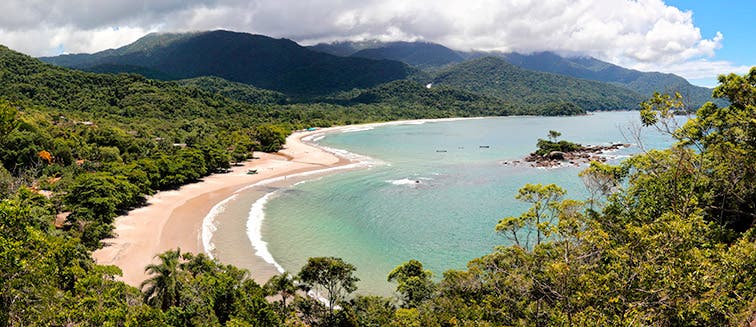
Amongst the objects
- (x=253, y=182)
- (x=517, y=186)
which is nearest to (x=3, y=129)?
(x=253, y=182)

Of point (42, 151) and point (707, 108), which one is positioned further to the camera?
point (42, 151)

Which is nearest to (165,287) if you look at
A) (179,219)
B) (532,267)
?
(532,267)

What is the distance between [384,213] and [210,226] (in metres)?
17.0

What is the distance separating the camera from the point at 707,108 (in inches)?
761

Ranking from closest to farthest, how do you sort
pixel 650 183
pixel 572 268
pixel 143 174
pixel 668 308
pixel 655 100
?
1. pixel 668 308
2. pixel 572 268
3. pixel 655 100
4. pixel 650 183
5. pixel 143 174

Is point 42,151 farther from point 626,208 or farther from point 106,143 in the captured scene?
point 626,208

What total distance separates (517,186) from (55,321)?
51684 millimetres

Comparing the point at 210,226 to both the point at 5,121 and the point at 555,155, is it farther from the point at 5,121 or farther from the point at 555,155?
the point at 555,155

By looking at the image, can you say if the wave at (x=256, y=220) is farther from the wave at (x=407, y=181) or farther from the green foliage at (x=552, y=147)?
the green foliage at (x=552, y=147)

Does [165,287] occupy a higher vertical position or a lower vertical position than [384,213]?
higher

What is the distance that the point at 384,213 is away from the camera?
43344 mm

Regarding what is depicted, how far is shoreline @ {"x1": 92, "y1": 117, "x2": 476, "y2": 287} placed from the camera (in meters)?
28.9

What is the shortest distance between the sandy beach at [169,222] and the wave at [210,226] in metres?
0.38

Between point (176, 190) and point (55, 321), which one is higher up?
point (55, 321)
